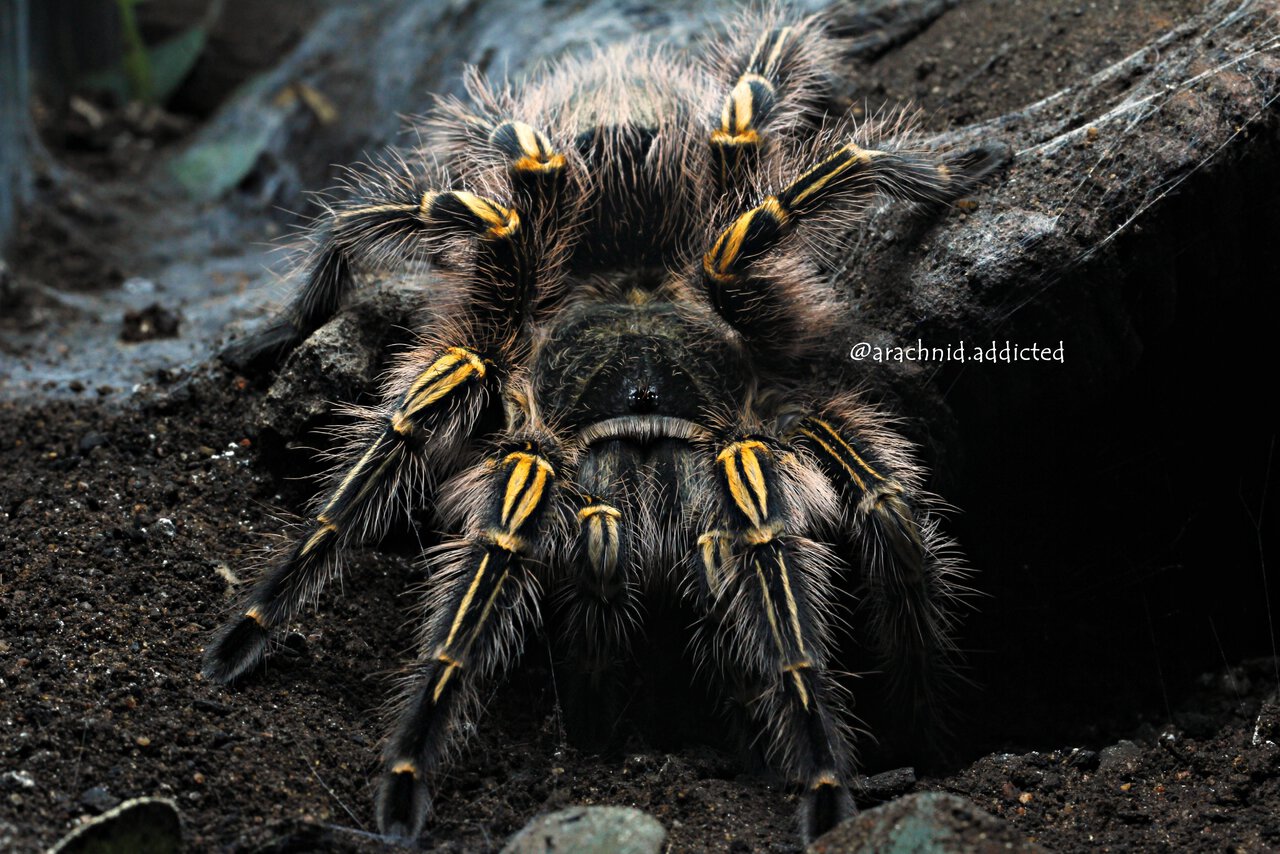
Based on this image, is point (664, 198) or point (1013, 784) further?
point (664, 198)

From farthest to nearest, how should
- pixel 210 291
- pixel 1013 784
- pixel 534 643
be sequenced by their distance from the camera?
pixel 210 291, pixel 534 643, pixel 1013 784

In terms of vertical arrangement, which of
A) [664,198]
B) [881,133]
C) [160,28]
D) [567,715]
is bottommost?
[567,715]

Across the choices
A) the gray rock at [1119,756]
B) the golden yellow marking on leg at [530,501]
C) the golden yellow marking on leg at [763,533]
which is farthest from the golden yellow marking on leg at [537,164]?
the gray rock at [1119,756]

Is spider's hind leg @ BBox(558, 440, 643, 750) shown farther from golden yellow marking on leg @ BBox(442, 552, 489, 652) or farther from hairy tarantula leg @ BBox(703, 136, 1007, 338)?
hairy tarantula leg @ BBox(703, 136, 1007, 338)

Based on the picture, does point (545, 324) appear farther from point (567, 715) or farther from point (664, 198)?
point (567, 715)

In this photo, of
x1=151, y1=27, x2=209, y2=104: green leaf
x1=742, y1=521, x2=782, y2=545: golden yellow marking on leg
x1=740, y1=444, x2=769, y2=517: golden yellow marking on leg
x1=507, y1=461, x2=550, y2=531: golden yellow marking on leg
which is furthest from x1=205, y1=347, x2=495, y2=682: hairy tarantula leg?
x1=151, y1=27, x2=209, y2=104: green leaf

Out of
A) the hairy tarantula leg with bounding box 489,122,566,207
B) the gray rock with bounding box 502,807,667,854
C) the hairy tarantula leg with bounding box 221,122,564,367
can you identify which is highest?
the hairy tarantula leg with bounding box 489,122,566,207

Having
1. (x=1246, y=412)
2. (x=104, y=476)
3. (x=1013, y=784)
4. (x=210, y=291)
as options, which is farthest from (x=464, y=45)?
(x=1013, y=784)
